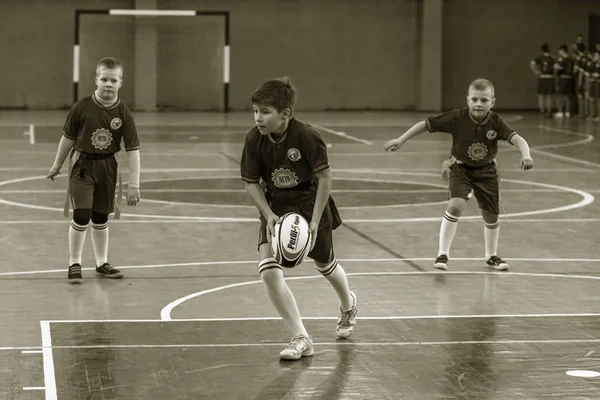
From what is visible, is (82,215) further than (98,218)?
No

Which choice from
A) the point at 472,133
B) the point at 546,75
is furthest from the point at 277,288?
the point at 546,75

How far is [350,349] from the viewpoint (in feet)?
25.6

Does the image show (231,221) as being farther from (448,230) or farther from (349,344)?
(349,344)

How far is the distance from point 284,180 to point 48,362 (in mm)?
1803

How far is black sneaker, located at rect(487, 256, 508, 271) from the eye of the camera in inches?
432

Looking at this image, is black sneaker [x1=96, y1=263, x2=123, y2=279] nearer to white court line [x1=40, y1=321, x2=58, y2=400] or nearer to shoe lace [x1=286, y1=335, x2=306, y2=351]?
white court line [x1=40, y1=321, x2=58, y2=400]

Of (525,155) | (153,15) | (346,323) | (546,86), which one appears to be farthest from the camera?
(153,15)

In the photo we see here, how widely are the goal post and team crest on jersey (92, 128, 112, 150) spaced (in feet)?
85.8

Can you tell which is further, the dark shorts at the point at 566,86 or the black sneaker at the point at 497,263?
the dark shorts at the point at 566,86

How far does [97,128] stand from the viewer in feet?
33.5

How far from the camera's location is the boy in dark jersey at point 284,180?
736 cm

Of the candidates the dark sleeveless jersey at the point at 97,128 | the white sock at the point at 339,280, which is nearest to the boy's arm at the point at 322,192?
the white sock at the point at 339,280

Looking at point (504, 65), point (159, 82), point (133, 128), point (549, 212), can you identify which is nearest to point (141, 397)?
point (133, 128)

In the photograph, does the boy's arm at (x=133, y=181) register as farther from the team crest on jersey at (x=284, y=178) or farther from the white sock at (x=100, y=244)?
the team crest on jersey at (x=284, y=178)
